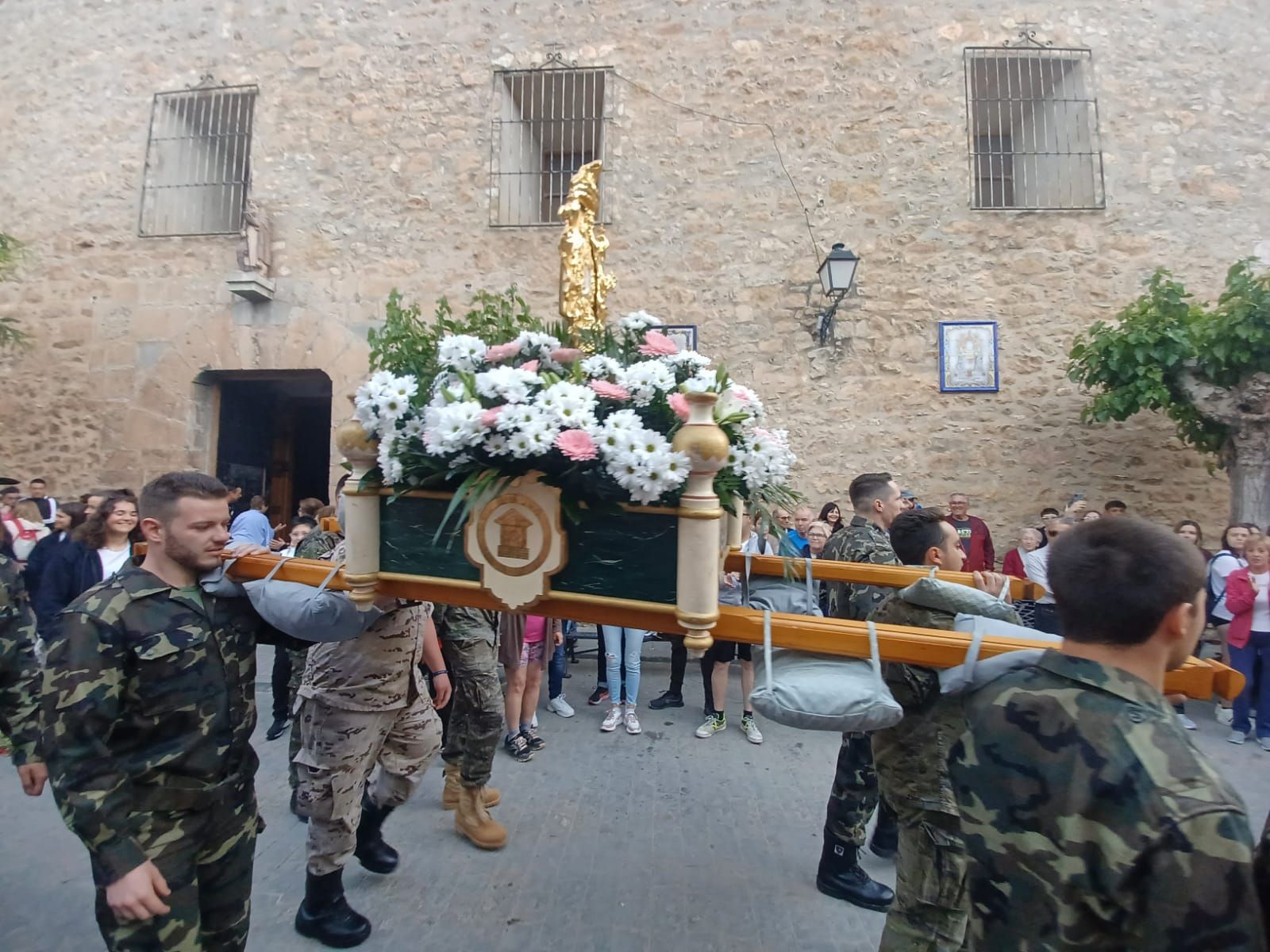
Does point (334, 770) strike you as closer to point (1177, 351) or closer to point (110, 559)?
point (110, 559)

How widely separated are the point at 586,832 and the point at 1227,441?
7.43 m

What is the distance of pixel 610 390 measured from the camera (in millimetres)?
1834

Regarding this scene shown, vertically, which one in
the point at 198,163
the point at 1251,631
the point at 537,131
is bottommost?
the point at 1251,631

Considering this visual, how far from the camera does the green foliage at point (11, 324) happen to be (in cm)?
881

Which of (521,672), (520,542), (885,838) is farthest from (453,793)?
(520,542)

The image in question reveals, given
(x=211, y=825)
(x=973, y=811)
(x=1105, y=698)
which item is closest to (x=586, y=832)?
(x=211, y=825)

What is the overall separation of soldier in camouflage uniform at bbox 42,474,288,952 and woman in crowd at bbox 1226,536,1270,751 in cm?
662

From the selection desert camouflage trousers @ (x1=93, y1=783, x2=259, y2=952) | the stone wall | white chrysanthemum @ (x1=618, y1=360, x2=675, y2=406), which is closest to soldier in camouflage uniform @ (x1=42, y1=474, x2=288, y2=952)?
desert camouflage trousers @ (x1=93, y1=783, x2=259, y2=952)

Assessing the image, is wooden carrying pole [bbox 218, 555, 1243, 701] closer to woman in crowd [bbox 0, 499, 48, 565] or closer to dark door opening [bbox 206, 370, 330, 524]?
woman in crowd [bbox 0, 499, 48, 565]

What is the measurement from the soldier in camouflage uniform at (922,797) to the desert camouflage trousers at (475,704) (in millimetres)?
1942

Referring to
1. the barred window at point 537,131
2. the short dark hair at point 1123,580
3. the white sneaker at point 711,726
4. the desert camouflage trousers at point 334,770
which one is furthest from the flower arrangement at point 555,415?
the barred window at point 537,131

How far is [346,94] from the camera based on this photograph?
9.15 metres

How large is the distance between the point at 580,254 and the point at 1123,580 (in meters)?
2.03

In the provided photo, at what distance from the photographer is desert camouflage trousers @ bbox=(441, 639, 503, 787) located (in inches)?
140
